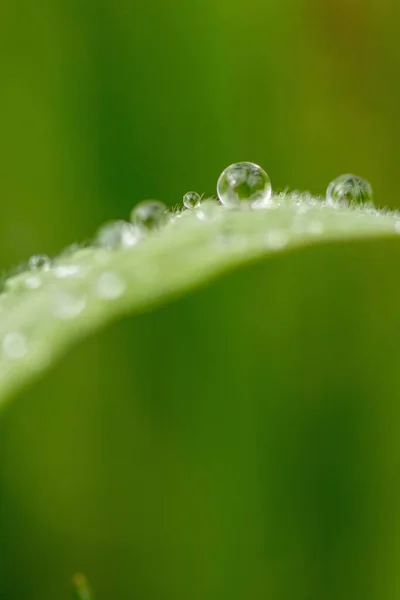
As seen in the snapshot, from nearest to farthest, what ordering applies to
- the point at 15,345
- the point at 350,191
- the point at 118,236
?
the point at 15,345
the point at 118,236
the point at 350,191

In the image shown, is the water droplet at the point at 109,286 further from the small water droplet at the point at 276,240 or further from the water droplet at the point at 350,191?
the water droplet at the point at 350,191

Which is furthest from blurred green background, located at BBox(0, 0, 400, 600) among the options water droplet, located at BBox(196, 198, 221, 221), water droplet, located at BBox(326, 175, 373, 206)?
water droplet, located at BBox(196, 198, 221, 221)

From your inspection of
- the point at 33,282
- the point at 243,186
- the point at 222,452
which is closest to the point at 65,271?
the point at 33,282

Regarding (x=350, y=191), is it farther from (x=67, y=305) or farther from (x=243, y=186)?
(x=67, y=305)


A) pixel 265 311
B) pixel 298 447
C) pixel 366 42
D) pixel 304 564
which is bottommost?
pixel 304 564

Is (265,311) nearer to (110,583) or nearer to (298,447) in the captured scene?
(298,447)

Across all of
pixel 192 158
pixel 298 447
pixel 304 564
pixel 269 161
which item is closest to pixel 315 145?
pixel 269 161
